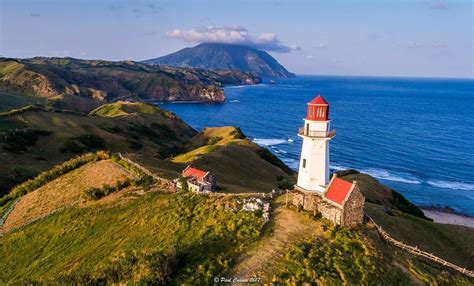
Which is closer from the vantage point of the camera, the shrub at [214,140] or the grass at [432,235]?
the grass at [432,235]

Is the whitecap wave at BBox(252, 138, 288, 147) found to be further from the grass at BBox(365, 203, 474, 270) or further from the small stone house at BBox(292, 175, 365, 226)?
the small stone house at BBox(292, 175, 365, 226)

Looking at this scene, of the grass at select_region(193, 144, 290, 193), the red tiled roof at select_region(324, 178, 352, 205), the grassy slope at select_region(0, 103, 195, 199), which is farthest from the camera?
the grassy slope at select_region(0, 103, 195, 199)

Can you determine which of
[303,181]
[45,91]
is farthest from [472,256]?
[45,91]

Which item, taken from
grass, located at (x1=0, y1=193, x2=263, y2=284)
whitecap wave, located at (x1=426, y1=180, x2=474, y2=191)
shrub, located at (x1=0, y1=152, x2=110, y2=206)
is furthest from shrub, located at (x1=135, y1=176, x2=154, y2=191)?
whitecap wave, located at (x1=426, y1=180, x2=474, y2=191)

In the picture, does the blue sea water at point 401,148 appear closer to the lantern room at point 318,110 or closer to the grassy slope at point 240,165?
the grassy slope at point 240,165

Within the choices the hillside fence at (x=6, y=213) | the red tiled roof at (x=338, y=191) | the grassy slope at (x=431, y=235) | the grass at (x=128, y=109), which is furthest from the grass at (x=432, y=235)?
the grass at (x=128, y=109)

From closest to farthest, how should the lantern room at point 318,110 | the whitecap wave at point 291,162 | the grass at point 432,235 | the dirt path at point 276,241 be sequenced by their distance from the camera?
1. the dirt path at point 276,241
2. the lantern room at point 318,110
3. the grass at point 432,235
4. the whitecap wave at point 291,162

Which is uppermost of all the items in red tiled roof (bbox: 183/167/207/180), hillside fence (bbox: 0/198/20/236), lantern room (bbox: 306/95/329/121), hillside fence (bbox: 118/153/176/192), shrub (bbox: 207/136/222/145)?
lantern room (bbox: 306/95/329/121)

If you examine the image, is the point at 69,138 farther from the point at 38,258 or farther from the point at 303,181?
the point at 303,181
